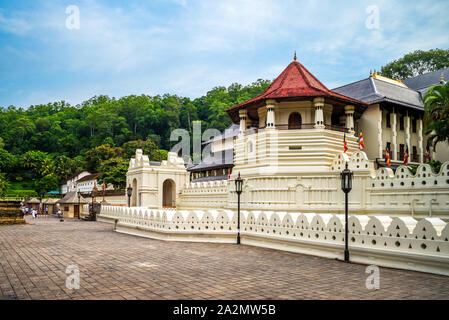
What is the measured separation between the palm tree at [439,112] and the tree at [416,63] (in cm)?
3512

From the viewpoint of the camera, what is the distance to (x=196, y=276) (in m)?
8.30

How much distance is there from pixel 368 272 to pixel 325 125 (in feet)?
58.8

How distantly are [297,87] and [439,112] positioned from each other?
31.7ft

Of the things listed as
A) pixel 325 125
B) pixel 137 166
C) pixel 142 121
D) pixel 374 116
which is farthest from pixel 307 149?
pixel 142 121

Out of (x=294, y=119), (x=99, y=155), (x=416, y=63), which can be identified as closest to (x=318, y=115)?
(x=294, y=119)

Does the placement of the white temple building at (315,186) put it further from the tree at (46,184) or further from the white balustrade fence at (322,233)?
the tree at (46,184)

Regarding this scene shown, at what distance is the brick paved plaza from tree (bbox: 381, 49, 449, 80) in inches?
2103

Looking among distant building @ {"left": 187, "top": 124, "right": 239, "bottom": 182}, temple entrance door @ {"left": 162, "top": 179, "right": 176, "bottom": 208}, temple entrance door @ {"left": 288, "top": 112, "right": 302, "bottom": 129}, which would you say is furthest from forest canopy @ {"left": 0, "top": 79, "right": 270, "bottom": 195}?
temple entrance door @ {"left": 288, "top": 112, "right": 302, "bottom": 129}

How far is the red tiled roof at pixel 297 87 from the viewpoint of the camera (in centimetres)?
2519

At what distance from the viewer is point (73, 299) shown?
6.36 metres

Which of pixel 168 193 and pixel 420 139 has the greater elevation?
pixel 420 139

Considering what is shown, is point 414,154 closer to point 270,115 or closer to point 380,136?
point 380,136

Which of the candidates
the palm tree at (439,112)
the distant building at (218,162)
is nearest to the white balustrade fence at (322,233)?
the palm tree at (439,112)
